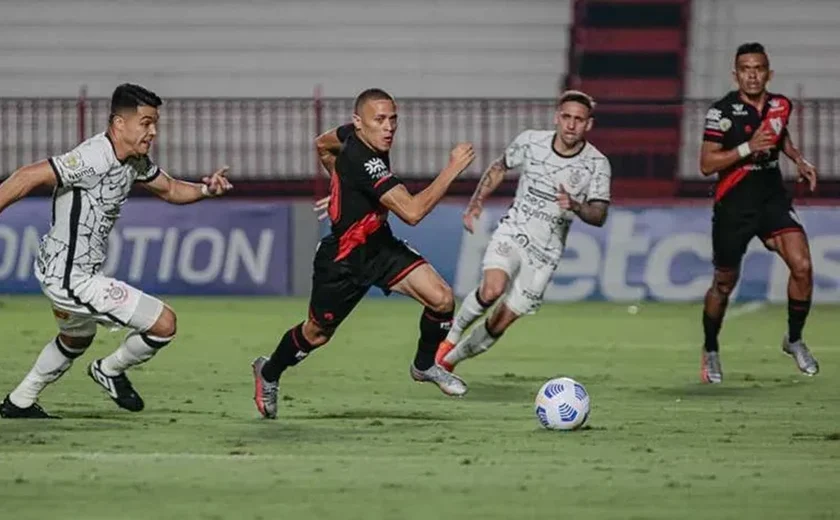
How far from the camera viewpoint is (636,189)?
2284cm

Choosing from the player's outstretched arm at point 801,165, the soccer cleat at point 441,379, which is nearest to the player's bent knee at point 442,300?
the soccer cleat at point 441,379

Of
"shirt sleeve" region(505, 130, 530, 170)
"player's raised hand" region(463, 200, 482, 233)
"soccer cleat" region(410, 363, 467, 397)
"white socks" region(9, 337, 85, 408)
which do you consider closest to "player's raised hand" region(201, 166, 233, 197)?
"white socks" region(9, 337, 85, 408)

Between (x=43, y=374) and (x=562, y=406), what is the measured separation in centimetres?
283

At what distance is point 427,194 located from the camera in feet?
33.7

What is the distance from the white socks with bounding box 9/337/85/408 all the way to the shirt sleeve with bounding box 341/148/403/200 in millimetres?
1796

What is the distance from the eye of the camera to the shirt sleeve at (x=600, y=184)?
13.0m

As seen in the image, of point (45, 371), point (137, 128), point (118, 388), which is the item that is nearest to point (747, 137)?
point (137, 128)

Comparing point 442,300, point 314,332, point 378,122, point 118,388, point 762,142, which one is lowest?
point 118,388

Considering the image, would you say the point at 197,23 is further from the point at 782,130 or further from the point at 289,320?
the point at 782,130

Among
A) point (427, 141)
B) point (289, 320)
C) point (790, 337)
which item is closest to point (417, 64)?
point (427, 141)

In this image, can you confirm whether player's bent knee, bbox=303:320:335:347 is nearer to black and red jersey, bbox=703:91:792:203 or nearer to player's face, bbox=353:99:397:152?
player's face, bbox=353:99:397:152

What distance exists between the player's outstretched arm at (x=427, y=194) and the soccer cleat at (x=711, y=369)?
11.7 ft

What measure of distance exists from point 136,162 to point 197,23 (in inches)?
566

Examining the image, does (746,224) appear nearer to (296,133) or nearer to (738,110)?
(738,110)
